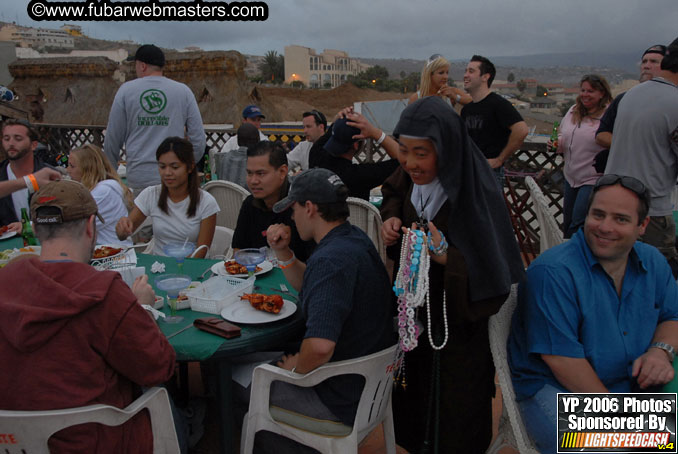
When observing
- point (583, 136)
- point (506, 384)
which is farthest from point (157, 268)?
point (583, 136)

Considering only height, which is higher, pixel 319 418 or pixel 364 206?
pixel 364 206

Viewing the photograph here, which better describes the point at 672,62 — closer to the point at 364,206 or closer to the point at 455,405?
the point at 364,206

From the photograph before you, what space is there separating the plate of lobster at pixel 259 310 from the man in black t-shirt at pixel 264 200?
0.77 metres

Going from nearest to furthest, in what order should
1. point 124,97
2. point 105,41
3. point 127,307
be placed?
point 127,307, point 124,97, point 105,41

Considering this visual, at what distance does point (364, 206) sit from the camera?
3.81 m

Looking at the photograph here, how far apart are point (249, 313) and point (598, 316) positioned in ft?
4.58

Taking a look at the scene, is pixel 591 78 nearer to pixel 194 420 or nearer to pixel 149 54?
pixel 149 54

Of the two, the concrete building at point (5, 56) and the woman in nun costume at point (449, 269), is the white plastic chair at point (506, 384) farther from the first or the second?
the concrete building at point (5, 56)

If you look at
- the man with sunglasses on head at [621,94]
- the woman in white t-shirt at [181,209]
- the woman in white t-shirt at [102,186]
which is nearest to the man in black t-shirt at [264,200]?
the woman in white t-shirt at [181,209]

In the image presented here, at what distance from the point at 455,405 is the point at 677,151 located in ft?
7.84

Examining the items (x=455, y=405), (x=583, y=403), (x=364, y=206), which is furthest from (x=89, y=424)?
(x=364, y=206)

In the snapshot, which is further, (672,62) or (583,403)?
(672,62)

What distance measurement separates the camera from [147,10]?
17.0 ft

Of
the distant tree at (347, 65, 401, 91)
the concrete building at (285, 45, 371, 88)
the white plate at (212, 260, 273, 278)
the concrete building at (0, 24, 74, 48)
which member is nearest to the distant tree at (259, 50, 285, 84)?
the concrete building at (285, 45, 371, 88)
